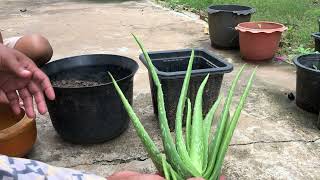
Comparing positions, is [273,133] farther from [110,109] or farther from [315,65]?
[110,109]

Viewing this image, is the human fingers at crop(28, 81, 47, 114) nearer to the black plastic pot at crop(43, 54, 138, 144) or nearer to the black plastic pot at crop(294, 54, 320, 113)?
the black plastic pot at crop(43, 54, 138, 144)

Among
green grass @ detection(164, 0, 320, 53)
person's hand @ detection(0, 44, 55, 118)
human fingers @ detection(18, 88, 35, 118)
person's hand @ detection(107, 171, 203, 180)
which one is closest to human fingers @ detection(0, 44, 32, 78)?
person's hand @ detection(0, 44, 55, 118)

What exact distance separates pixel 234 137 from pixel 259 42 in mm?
1403

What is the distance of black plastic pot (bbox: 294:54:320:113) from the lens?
7.30 ft

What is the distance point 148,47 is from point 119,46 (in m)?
0.28

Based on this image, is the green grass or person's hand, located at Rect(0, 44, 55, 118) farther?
the green grass

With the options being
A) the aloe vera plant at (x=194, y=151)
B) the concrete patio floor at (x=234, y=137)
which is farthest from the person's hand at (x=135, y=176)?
the concrete patio floor at (x=234, y=137)

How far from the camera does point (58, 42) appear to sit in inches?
159

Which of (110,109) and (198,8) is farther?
(198,8)

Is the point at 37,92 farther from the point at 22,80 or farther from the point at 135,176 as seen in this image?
the point at 135,176

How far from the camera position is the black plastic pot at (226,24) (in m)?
3.64

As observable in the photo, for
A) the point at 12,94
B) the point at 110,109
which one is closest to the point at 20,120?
the point at 12,94

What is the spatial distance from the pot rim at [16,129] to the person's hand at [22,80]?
170 mm

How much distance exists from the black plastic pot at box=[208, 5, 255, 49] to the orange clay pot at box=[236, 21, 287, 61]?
1.02ft
